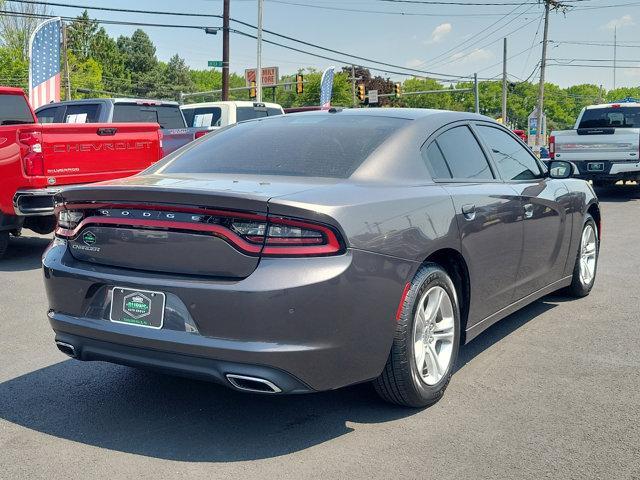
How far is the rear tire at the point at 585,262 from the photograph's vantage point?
6199 millimetres

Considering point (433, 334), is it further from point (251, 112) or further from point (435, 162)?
point (251, 112)

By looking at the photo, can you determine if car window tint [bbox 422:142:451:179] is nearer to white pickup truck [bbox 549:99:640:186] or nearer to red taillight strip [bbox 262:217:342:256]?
red taillight strip [bbox 262:217:342:256]

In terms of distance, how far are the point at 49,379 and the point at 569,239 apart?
3.94 meters

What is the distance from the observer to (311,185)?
11.5 ft

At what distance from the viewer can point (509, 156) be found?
17.1 ft

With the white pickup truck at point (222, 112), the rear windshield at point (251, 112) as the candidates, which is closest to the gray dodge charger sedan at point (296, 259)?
the white pickup truck at point (222, 112)

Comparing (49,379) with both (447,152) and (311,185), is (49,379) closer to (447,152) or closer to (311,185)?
(311,185)

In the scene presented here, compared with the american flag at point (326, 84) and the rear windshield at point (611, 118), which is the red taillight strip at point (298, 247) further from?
the american flag at point (326, 84)

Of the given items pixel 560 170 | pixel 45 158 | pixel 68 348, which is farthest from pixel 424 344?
pixel 45 158

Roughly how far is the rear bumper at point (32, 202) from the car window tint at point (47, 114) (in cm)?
450

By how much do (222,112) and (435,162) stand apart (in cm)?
1132

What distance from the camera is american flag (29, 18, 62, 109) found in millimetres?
21078

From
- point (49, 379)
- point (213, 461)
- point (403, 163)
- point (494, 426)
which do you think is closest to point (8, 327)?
point (49, 379)

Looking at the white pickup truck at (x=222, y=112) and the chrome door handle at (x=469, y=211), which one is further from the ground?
the white pickup truck at (x=222, y=112)
